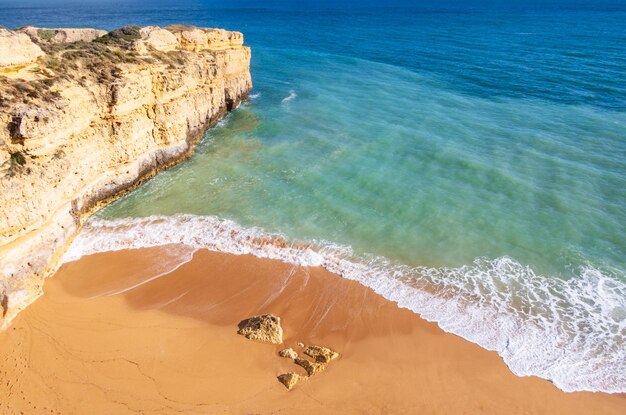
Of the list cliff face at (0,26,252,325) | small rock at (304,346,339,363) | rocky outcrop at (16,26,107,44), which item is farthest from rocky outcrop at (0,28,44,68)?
small rock at (304,346,339,363)

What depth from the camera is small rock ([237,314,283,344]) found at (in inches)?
485

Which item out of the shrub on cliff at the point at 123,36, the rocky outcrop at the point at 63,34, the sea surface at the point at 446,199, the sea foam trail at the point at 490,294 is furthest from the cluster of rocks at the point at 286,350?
the rocky outcrop at the point at 63,34

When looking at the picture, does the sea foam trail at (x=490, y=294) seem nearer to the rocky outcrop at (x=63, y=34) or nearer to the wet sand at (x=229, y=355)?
the wet sand at (x=229, y=355)

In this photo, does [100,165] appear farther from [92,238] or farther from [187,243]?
[187,243]

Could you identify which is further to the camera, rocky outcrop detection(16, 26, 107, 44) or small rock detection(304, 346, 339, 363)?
rocky outcrop detection(16, 26, 107, 44)

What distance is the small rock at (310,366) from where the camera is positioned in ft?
→ 37.3

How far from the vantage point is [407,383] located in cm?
1131

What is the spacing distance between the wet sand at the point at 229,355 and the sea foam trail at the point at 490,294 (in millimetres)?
617

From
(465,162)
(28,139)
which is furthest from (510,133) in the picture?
(28,139)

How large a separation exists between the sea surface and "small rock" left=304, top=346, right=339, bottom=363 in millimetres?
3535

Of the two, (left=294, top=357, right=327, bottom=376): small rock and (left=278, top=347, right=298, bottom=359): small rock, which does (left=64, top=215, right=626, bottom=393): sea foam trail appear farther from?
(left=278, top=347, right=298, bottom=359): small rock

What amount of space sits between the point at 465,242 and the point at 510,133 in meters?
13.1

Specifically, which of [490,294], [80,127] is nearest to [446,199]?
[490,294]

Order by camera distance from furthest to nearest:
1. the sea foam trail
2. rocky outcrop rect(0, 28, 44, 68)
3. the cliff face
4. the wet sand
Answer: rocky outcrop rect(0, 28, 44, 68)
the cliff face
the sea foam trail
the wet sand
